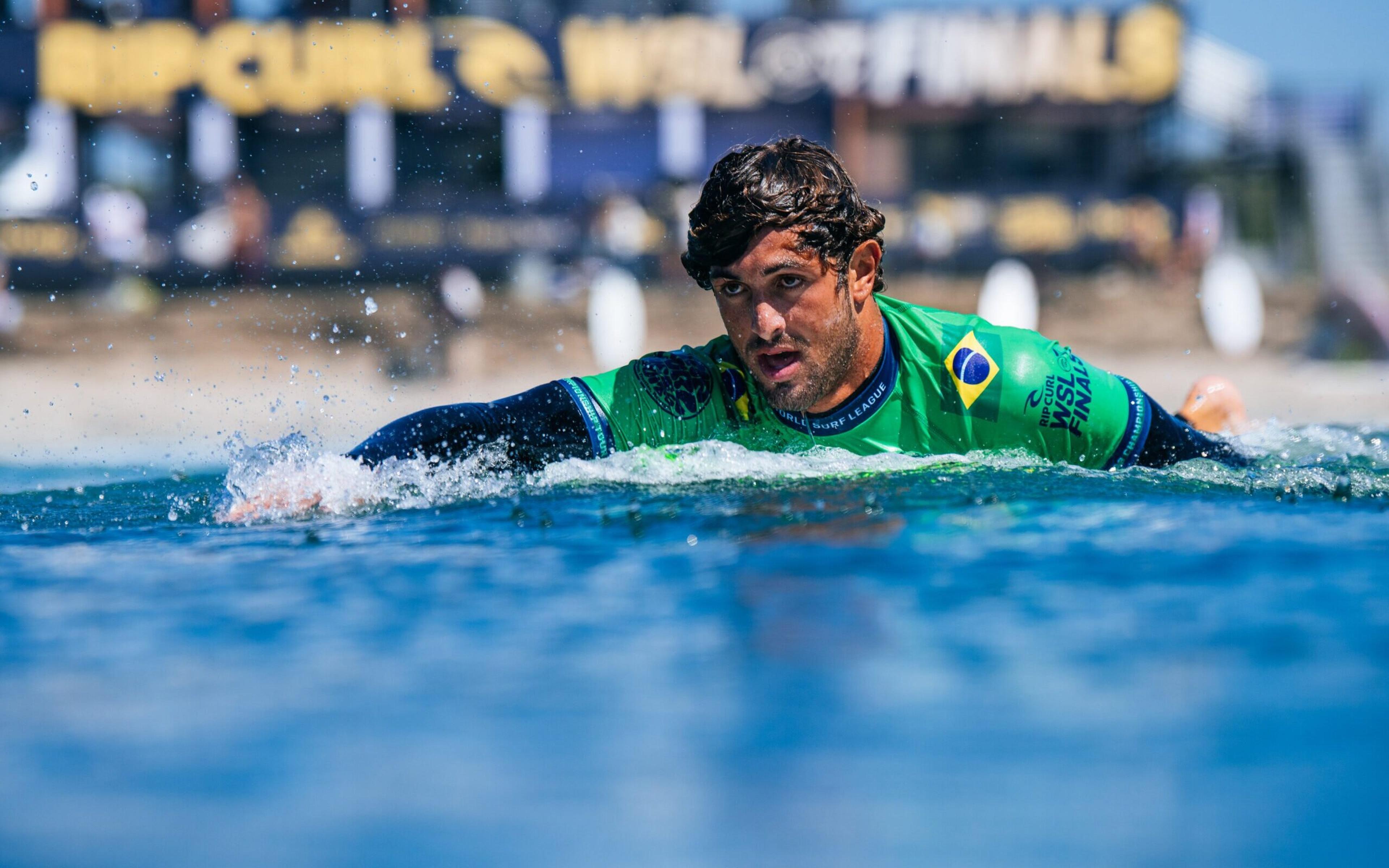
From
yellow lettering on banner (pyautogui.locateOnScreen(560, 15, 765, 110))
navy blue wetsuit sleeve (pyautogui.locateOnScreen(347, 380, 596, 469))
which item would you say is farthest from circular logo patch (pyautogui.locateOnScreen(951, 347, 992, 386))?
yellow lettering on banner (pyautogui.locateOnScreen(560, 15, 765, 110))

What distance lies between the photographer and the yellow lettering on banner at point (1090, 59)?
19.0 meters

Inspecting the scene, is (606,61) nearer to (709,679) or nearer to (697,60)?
(697,60)

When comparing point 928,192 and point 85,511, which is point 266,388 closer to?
point 928,192

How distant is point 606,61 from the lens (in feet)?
62.2

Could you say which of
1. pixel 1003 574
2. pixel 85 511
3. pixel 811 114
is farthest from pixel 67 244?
pixel 1003 574

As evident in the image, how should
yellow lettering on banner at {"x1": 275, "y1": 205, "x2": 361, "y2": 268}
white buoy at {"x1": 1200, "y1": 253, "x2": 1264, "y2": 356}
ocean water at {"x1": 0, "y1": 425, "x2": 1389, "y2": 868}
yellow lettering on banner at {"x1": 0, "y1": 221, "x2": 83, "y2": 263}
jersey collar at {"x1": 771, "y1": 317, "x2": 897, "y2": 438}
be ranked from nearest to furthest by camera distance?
1. ocean water at {"x1": 0, "y1": 425, "x2": 1389, "y2": 868}
2. jersey collar at {"x1": 771, "y1": 317, "x2": 897, "y2": 438}
3. white buoy at {"x1": 1200, "y1": 253, "x2": 1264, "y2": 356}
4. yellow lettering on banner at {"x1": 0, "y1": 221, "x2": 83, "y2": 263}
5. yellow lettering on banner at {"x1": 275, "y1": 205, "x2": 361, "y2": 268}

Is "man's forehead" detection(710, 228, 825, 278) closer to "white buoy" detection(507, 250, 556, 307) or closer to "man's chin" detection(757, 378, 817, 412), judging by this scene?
"man's chin" detection(757, 378, 817, 412)

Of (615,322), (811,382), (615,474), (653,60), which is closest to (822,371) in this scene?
(811,382)

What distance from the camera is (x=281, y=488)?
3.91m

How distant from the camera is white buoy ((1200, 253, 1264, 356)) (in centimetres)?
1548

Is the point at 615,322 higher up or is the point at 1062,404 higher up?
the point at 615,322

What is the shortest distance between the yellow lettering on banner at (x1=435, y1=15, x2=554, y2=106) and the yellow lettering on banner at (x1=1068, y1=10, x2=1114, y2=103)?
23.5ft

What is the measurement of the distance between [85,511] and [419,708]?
2.48m

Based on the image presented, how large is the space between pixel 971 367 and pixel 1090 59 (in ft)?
54.2
